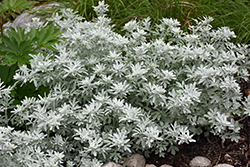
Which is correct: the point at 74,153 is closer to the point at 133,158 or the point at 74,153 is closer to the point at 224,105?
the point at 133,158

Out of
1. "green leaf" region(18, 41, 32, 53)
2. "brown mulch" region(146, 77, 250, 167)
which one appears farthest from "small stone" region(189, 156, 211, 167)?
"green leaf" region(18, 41, 32, 53)

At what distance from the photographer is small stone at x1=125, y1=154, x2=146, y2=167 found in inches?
86.7

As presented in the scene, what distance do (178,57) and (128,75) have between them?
56 cm

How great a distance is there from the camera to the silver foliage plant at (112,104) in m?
1.99

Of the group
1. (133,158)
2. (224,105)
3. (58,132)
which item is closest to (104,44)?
(58,132)

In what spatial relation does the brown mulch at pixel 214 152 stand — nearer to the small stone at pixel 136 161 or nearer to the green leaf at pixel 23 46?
the small stone at pixel 136 161

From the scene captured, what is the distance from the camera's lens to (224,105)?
2.27 meters

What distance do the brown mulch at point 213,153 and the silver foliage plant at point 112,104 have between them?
108mm

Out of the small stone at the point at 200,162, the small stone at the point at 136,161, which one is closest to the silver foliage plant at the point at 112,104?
the small stone at the point at 136,161

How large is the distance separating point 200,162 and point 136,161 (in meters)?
0.55

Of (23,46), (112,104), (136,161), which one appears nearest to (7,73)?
(23,46)

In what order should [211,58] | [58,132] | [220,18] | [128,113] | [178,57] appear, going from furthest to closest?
[220,18] < [211,58] < [178,57] < [58,132] < [128,113]

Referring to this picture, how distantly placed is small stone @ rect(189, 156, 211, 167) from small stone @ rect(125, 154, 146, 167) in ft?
1.38

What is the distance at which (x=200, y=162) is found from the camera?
228 cm
